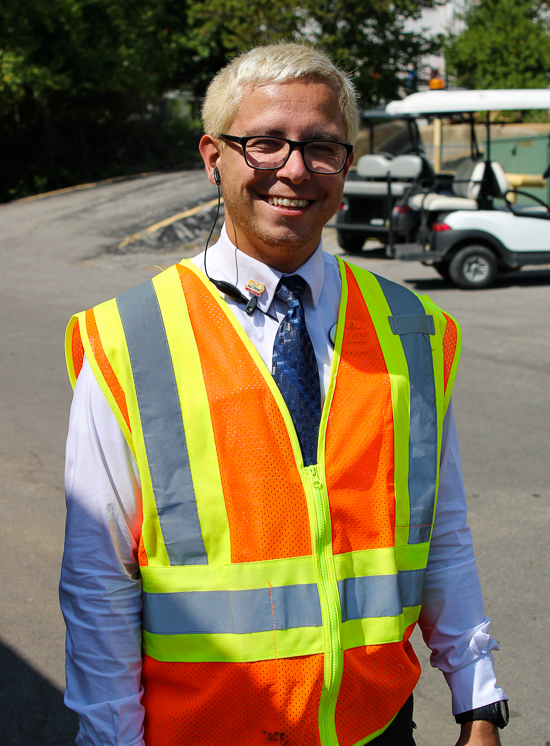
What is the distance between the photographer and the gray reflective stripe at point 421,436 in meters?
1.67

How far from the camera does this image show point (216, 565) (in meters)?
1.50

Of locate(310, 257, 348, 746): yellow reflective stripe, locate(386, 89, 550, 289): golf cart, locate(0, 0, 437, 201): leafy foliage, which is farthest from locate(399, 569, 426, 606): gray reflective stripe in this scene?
Answer: locate(0, 0, 437, 201): leafy foliage

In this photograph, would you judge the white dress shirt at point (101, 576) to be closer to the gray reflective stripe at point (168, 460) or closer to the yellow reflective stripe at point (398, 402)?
the gray reflective stripe at point (168, 460)

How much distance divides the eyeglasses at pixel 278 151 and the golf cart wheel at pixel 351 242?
12.5 m

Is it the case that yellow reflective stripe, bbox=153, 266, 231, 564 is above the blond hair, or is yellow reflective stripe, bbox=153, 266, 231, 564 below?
below

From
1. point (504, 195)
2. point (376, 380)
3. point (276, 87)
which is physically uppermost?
point (276, 87)

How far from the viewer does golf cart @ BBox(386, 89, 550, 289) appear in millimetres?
10836

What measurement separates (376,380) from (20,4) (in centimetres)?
2404

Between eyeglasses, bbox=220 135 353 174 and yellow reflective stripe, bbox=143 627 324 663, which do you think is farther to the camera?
eyeglasses, bbox=220 135 353 174

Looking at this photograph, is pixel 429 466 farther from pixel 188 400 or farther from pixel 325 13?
pixel 325 13

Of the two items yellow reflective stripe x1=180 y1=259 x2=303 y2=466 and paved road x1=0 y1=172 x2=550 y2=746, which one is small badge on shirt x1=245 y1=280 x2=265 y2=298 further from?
paved road x1=0 y1=172 x2=550 y2=746

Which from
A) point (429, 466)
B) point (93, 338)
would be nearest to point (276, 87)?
point (93, 338)

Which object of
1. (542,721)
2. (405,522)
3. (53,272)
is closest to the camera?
(405,522)

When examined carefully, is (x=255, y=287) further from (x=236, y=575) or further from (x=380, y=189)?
(x=380, y=189)
